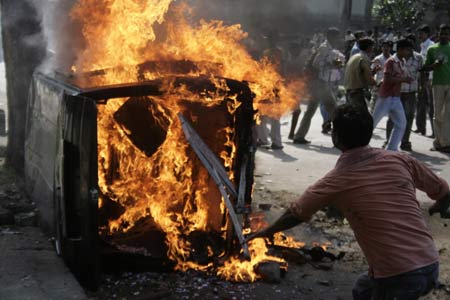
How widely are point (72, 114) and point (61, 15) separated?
5.57 m

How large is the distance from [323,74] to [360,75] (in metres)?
2.19

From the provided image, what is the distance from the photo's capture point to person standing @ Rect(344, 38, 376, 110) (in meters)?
10.1

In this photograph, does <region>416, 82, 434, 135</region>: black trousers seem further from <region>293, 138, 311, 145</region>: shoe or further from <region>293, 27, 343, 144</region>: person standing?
<region>293, 138, 311, 145</region>: shoe

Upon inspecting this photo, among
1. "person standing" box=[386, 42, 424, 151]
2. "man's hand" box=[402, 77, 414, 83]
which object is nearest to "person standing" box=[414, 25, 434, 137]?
"person standing" box=[386, 42, 424, 151]

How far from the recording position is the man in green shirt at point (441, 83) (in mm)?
11672

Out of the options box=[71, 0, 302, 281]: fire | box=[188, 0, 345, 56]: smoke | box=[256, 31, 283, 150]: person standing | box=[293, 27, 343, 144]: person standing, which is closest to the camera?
box=[71, 0, 302, 281]: fire

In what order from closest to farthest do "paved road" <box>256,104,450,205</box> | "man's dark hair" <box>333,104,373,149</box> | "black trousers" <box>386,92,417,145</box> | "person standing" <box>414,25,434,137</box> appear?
1. "man's dark hair" <box>333,104,373,149</box>
2. "paved road" <box>256,104,450,205</box>
3. "black trousers" <box>386,92,417,145</box>
4. "person standing" <box>414,25,434,137</box>

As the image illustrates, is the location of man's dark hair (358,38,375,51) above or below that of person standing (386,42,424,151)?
above

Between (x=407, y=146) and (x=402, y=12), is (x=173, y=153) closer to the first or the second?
(x=407, y=146)

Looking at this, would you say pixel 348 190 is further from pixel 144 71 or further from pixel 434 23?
pixel 434 23

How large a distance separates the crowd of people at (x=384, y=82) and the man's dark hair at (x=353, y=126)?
6.71m

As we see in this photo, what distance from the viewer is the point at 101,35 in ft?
23.8

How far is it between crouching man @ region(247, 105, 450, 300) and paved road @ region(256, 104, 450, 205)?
515 centimetres

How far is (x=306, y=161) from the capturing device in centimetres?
1092
